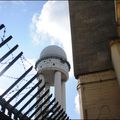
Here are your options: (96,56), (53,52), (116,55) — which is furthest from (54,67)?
(116,55)

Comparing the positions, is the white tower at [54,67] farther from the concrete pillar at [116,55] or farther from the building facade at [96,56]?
the concrete pillar at [116,55]

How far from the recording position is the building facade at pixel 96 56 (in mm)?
12663

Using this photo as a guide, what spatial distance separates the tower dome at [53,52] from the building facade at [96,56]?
1266 inches

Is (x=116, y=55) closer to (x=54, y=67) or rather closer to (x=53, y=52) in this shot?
(x=54, y=67)

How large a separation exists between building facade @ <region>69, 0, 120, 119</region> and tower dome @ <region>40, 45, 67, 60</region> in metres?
32.1

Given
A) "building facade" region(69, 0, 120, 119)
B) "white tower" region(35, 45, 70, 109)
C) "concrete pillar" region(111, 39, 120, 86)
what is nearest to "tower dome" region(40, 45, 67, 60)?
"white tower" region(35, 45, 70, 109)

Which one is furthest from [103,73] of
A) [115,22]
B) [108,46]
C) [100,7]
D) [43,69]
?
[43,69]

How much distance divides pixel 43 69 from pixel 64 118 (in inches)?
1259

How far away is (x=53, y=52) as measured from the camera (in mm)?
48625

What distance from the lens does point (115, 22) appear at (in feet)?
48.0

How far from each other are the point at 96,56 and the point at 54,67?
33.4m

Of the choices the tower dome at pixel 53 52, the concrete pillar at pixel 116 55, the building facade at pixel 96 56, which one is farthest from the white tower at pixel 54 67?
the concrete pillar at pixel 116 55

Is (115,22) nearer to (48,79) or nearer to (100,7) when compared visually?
(100,7)

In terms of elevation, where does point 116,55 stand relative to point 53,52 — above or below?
below
